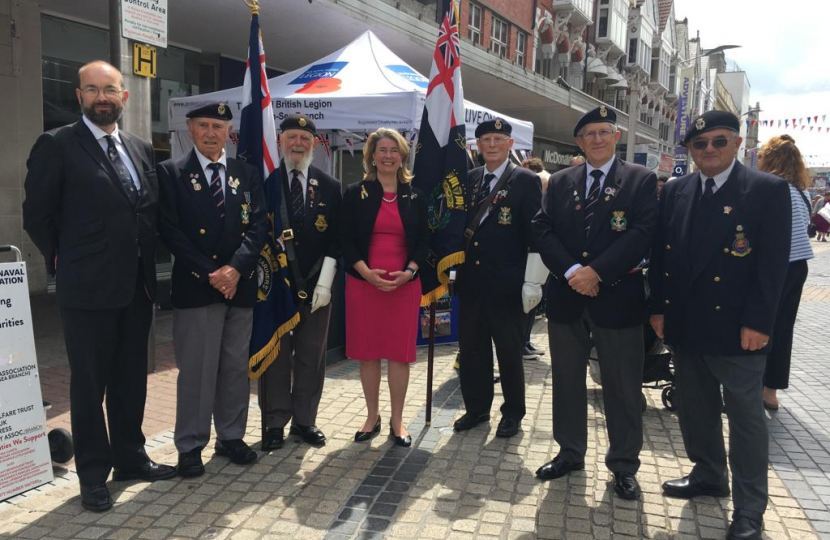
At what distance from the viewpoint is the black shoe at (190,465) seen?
3.72m

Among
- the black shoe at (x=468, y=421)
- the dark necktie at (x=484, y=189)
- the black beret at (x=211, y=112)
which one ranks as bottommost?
the black shoe at (x=468, y=421)

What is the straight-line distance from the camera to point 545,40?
2430 cm

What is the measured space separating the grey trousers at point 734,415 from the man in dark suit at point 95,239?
302 centimetres

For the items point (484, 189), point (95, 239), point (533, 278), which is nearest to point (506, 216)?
point (484, 189)

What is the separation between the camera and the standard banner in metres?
3.22

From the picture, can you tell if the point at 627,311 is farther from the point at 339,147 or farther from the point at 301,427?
the point at 339,147

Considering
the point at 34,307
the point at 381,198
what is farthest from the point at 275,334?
Result: the point at 34,307

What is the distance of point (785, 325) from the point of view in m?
4.91

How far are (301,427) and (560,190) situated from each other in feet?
7.77

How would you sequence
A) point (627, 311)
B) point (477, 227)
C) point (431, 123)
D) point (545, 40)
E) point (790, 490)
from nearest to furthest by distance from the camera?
point (627, 311) → point (790, 490) → point (477, 227) → point (431, 123) → point (545, 40)

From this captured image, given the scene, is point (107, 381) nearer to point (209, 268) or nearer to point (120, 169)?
point (209, 268)

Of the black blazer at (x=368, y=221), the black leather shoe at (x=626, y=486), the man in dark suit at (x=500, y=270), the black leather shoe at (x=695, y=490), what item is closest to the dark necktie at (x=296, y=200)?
the black blazer at (x=368, y=221)

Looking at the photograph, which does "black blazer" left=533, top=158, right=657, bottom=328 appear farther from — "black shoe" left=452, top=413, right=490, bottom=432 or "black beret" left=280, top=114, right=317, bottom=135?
"black beret" left=280, top=114, right=317, bottom=135

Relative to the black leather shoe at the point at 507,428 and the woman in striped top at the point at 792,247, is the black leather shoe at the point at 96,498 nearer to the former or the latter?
the black leather shoe at the point at 507,428
